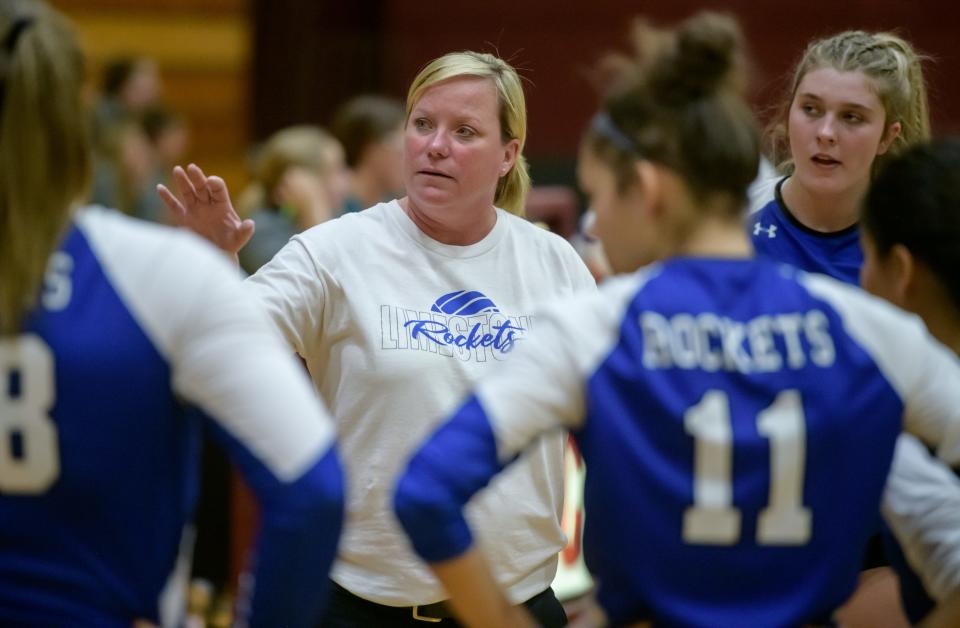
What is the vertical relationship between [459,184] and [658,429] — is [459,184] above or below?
above

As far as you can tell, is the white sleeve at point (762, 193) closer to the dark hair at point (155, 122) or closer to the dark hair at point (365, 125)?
the dark hair at point (365, 125)

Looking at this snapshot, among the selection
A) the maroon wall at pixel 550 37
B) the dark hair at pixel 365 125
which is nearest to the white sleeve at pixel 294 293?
the dark hair at pixel 365 125

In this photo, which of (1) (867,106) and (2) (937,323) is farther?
(1) (867,106)

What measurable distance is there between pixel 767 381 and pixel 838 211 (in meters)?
1.38

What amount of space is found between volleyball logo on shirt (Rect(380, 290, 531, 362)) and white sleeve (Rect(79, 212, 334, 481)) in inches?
39.7

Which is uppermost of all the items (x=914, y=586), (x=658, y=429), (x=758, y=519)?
(x=658, y=429)

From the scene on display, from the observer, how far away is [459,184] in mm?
2807

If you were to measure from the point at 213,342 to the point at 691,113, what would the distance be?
28.2 inches

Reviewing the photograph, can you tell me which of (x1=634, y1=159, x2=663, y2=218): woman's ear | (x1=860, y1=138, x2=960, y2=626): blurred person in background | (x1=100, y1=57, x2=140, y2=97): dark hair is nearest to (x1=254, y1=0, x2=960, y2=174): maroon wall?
(x1=100, y1=57, x2=140, y2=97): dark hair

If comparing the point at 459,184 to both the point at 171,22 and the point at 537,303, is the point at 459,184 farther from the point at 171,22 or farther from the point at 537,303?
the point at 171,22

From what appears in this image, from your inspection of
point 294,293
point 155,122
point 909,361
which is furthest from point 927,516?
point 155,122

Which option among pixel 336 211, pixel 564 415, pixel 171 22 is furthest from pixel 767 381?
pixel 171 22

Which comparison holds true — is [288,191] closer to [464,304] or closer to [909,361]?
[464,304]

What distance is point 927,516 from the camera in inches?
75.4
